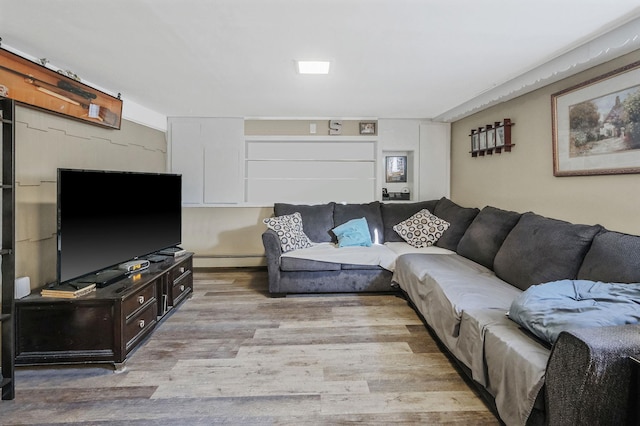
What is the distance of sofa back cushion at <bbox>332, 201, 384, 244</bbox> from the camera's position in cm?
443

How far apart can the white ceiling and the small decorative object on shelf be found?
0.51 meters

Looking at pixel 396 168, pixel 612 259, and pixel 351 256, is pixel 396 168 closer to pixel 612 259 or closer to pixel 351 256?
pixel 351 256

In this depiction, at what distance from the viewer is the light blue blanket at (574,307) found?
1.43m

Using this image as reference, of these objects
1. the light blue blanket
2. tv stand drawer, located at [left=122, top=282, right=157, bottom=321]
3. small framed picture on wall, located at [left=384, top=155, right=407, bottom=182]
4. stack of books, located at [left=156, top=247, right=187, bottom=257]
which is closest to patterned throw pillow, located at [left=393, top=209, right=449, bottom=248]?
small framed picture on wall, located at [left=384, top=155, right=407, bottom=182]

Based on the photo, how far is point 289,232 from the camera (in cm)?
401

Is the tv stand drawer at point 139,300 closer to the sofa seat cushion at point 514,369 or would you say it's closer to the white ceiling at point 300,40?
the white ceiling at point 300,40

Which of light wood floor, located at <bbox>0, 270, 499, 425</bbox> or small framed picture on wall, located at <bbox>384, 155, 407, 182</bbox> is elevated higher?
small framed picture on wall, located at <bbox>384, 155, 407, 182</bbox>

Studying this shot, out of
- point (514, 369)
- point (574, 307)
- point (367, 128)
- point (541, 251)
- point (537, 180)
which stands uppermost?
point (367, 128)

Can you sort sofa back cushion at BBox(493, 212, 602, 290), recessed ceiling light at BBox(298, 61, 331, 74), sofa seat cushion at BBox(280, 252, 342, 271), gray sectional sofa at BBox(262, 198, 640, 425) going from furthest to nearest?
1. sofa seat cushion at BBox(280, 252, 342, 271)
2. recessed ceiling light at BBox(298, 61, 331, 74)
3. sofa back cushion at BBox(493, 212, 602, 290)
4. gray sectional sofa at BBox(262, 198, 640, 425)

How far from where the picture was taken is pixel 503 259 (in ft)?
8.73

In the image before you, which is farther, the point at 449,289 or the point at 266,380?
the point at 449,289

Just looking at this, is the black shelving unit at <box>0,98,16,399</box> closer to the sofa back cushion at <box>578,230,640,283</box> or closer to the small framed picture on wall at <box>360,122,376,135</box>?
the sofa back cushion at <box>578,230,640,283</box>

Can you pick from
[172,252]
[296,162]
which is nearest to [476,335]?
[172,252]

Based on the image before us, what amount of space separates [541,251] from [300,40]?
7.32ft
